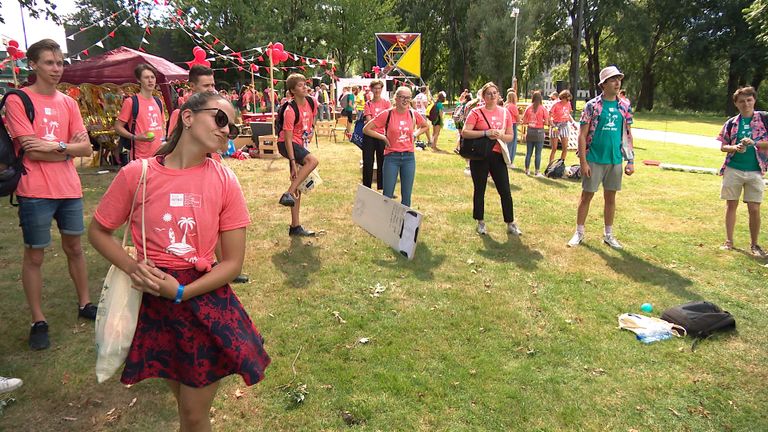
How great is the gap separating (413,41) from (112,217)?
17886mm

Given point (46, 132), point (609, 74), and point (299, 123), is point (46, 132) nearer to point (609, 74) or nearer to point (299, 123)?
point (299, 123)

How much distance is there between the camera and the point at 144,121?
17.9 feet

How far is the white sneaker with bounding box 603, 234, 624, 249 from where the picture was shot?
253 inches

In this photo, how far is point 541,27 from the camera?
42531 mm

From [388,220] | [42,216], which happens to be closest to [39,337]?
[42,216]

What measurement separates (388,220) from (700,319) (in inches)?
139

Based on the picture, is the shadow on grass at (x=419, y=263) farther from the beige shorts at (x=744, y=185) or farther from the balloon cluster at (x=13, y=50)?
the balloon cluster at (x=13, y=50)

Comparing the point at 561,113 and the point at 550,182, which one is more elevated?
the point at 561,113

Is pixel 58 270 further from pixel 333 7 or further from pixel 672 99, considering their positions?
pixel 672 99

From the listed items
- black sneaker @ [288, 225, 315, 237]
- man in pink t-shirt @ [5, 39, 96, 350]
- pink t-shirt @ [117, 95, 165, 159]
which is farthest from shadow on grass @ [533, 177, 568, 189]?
man in pink t-shirt @ [5, 39, 96, 350]

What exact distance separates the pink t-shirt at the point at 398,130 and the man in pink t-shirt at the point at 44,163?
3668 millimetres

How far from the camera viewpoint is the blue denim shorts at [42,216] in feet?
12.1

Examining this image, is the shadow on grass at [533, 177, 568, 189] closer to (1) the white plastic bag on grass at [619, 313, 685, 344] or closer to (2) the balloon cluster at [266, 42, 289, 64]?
(1) the white plastic bag on grass at [619, 313, 685, 344]

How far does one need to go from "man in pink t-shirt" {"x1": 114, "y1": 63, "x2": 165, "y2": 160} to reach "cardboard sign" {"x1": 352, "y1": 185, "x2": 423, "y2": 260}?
2.72 m
